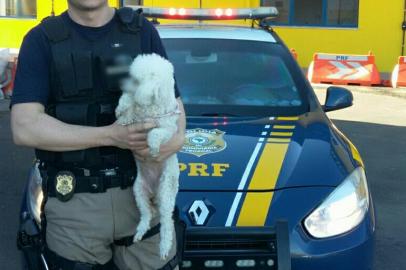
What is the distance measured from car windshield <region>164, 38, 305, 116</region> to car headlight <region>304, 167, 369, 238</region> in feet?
3.29

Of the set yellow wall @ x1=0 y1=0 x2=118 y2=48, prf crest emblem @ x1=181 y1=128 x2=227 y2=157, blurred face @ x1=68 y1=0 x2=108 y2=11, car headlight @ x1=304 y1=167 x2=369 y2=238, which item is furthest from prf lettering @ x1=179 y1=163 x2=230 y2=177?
yellow wall @ x1=0 y1=0 x2=118 y2=48

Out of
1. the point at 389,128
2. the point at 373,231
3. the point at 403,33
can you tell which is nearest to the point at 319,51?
the point at 403,33

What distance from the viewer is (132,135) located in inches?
82.0

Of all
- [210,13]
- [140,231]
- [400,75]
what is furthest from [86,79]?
[400,75]

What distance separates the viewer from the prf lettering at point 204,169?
321 centimetres

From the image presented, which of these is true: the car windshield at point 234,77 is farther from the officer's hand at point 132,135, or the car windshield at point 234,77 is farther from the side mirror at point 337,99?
the officer's hand at point 132,135

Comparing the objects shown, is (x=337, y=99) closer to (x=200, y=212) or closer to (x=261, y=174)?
(x=261, y=174)

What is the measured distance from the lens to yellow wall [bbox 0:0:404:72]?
48.9 ft

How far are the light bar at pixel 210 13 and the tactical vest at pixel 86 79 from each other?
9.11 feet

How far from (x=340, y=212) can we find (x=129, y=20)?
1.44m

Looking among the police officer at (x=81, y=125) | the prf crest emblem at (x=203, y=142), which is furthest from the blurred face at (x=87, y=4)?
the prf crest emblem at (x=203, y=142)

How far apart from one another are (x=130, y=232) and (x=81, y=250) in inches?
7.0

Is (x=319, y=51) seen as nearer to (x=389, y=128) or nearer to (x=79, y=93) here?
(x=389, y=128)

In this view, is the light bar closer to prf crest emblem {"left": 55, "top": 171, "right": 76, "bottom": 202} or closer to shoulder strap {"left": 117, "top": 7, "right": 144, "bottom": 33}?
shoulder strap {"left": 117, "top": 7, "right": 144, "bottom": 33}
